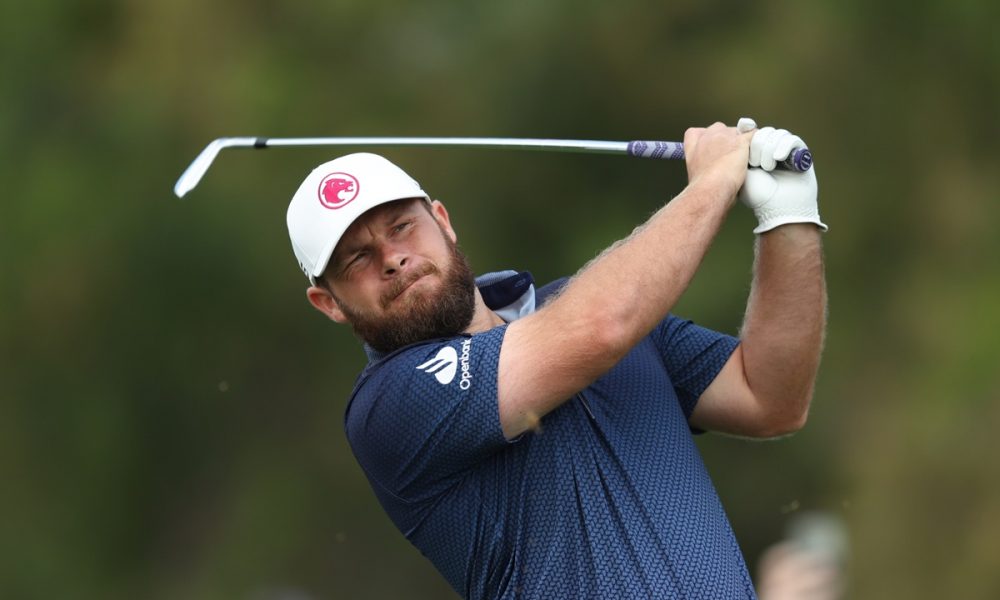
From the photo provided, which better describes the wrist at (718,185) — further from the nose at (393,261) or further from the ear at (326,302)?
the ear at (326,302)

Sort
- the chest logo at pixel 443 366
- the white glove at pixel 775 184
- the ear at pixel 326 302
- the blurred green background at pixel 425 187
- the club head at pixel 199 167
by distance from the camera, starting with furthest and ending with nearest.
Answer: the blurred green background at pixel 425 187 < the club head at pixel 199 167 < the ear at pixel 326 302 < the white glove at pixel 775 184 < the chest logo at pixel 443 366

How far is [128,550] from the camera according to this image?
940 centimetres

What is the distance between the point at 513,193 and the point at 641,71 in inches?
38.6

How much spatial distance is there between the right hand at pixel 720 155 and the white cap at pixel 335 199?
1.82 feet

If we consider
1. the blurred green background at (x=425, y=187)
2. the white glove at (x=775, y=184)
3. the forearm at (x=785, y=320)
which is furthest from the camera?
the blurred green background at (x=425, y=187)

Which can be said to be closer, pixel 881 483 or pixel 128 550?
pixel 881 483

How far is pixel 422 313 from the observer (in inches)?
119

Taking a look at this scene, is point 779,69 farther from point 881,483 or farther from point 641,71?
point 881,483

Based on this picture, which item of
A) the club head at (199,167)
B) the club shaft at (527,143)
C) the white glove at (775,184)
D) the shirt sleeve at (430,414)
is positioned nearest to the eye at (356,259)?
the shirt sleeve at (430,414)

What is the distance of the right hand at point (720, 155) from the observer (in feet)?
9.68

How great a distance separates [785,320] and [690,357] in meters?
0.21

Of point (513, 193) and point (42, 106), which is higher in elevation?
point (42, 106)

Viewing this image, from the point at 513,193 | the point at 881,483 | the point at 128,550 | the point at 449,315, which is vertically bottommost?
the point at 881,483

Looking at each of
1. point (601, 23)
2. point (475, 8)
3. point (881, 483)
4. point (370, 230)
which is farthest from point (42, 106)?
point (370, 230)
